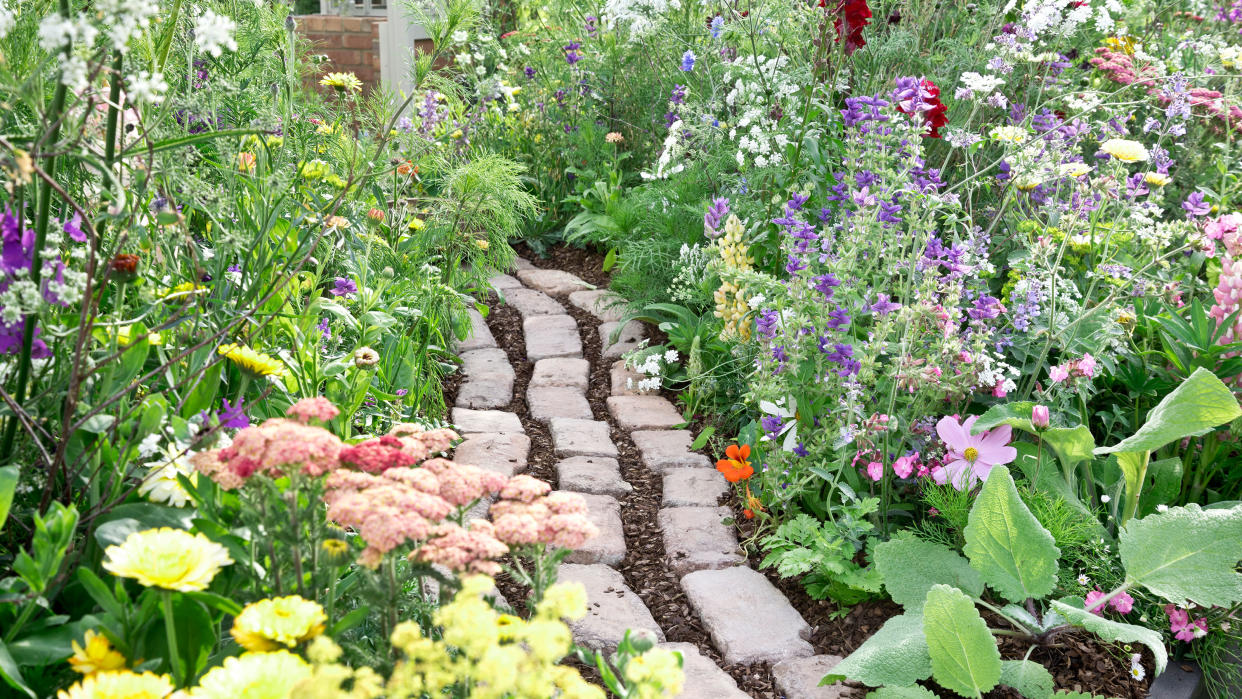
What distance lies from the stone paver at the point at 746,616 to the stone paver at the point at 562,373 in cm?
119

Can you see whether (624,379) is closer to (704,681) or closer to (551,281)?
(551,281)

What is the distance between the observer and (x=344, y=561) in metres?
1.20

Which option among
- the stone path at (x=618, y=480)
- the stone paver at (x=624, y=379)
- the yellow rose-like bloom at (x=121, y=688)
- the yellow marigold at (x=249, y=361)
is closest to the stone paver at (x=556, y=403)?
the stone path at (x=618, y=480)

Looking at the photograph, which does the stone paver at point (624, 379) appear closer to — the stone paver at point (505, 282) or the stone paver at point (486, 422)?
the stone paver at point (486, 422)

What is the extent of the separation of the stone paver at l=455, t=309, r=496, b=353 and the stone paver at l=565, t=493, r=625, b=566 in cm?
118

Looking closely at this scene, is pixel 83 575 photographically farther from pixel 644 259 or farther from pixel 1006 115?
pixel 1006 115

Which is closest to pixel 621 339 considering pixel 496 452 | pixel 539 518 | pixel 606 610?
pixel 496 452

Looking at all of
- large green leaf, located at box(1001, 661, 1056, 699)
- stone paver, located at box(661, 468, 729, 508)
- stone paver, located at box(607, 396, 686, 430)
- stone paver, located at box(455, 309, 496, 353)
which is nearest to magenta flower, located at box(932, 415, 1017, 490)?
large green leaf, located at box(1001, 661, 1056, 699)

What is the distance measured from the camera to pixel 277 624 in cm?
104

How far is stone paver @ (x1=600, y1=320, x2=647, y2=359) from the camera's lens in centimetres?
350

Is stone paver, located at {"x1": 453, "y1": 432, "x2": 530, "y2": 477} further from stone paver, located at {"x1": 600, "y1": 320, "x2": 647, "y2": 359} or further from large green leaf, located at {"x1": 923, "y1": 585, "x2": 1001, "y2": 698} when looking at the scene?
large green leaf, located at {"x1": 923, "y1": 585, "x2": 1001, "y2": 698}

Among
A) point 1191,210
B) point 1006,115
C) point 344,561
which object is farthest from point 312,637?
point 1006,115

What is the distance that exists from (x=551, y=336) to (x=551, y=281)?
67cm

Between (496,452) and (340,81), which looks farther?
(340,81)
